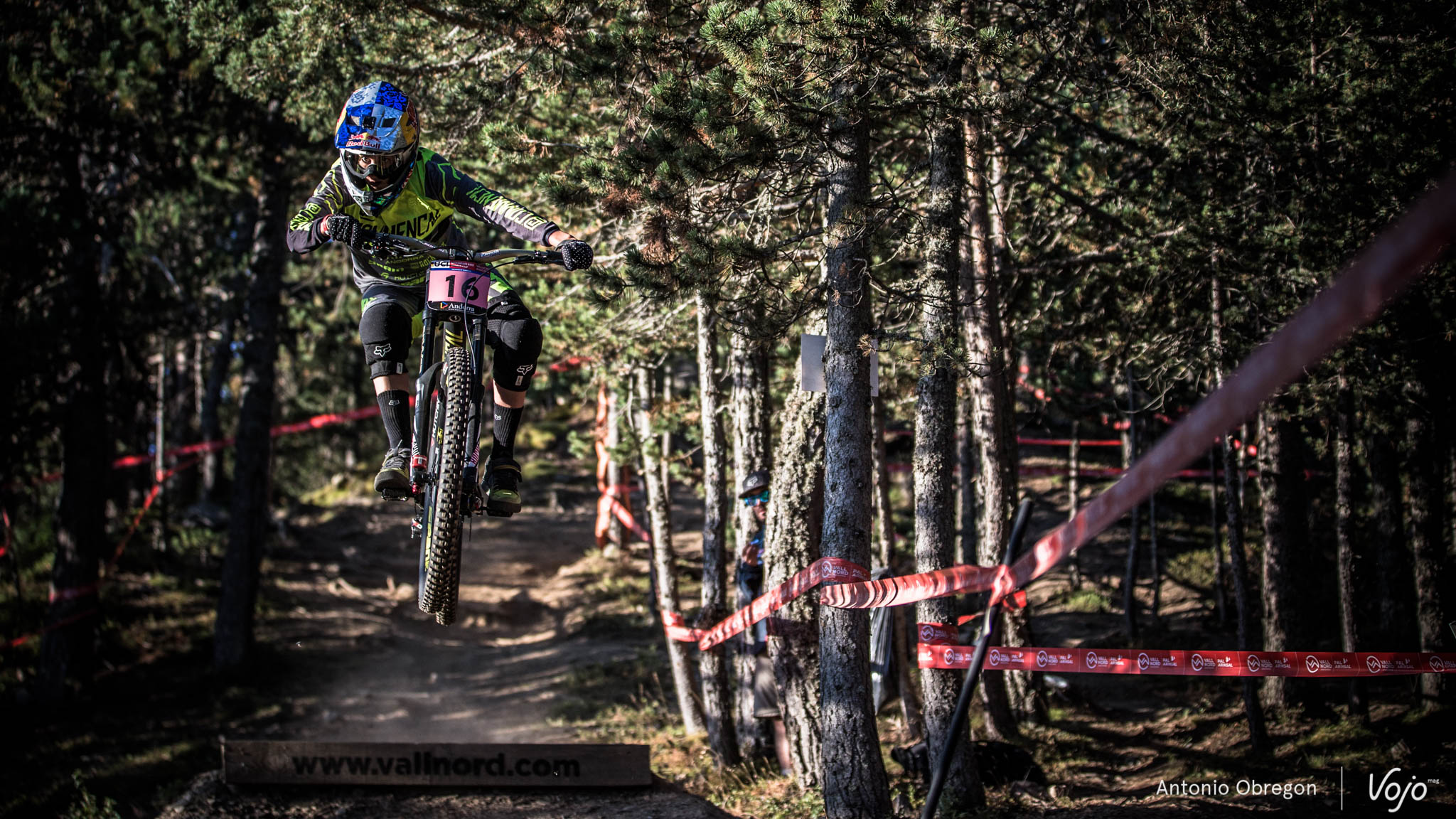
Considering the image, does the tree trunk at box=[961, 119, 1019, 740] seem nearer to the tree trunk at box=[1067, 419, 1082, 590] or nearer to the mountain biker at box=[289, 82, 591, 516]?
the mountain biker at box=[289, 82, 591, 516]

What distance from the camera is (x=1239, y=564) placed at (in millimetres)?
10242

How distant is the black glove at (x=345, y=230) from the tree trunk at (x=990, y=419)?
6.36 metres

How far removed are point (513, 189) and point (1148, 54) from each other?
6.64 meters

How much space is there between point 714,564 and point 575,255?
20.6 ft

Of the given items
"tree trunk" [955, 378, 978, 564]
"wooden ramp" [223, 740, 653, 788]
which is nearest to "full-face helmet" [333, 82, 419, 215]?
"wooden ramp" [223, 740, 653, 788]

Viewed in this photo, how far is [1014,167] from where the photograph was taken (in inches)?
476

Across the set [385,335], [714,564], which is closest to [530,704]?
[714,564]

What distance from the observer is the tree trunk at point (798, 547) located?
9.43m

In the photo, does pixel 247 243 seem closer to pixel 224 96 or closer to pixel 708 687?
pixel 224 96

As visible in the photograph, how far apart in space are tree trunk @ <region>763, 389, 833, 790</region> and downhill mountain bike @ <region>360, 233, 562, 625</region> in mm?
4240

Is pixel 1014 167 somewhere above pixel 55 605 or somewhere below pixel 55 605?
above

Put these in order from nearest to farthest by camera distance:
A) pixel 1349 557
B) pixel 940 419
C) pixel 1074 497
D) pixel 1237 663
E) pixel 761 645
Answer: pixel 1237 663, pixel 940 419, pixel 761 645, pixel 1349 557, pixel 1074 497

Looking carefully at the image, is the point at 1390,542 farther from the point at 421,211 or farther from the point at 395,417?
the point at 421,211

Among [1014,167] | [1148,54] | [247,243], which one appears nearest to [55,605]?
[247,243]
